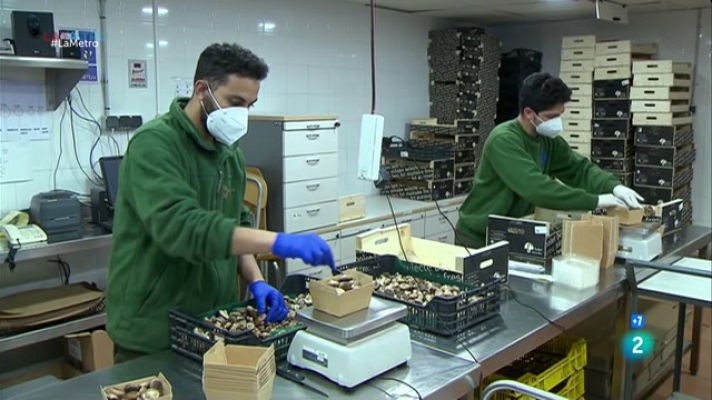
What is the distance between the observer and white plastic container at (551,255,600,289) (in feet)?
8.18

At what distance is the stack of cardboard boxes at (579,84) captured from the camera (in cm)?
566

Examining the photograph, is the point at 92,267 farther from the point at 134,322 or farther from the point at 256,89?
the point at 256,89

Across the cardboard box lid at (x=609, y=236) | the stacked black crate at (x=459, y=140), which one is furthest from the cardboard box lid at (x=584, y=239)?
the stacked black crate at (x=459, y=140)

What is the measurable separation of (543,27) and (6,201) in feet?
17.5

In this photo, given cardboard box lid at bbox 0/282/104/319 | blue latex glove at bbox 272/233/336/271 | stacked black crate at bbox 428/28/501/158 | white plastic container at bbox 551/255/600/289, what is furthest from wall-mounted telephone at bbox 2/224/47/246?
stacked black crate at bbox 428/28/501/158

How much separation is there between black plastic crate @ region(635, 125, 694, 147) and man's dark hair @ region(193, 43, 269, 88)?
455 centimetres

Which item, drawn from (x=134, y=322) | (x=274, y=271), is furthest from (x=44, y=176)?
(x=134, y=322)

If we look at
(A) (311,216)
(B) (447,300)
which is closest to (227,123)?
(B) (447,300)

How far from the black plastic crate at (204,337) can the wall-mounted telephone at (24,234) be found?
5.13ft

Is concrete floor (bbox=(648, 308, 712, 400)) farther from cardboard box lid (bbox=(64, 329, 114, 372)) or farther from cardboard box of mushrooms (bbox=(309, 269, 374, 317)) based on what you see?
cardboard box lid (bbox=(64, 329, 114, 372))

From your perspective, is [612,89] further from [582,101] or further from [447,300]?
[447,300]

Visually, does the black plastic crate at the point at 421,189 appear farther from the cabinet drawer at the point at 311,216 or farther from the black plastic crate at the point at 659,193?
the black plastic crate at the point at 659,193

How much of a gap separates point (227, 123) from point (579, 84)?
15.3 feet

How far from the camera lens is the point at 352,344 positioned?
1.61 metres
